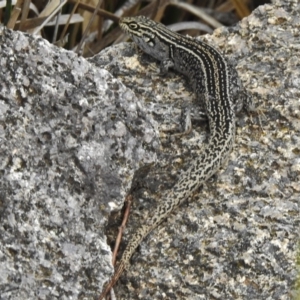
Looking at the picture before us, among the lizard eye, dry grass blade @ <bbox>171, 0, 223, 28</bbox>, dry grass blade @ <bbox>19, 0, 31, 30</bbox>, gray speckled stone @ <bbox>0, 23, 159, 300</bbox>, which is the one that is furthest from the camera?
dry grass blade @ <bbox>171, 0, 223, 28</bbox>

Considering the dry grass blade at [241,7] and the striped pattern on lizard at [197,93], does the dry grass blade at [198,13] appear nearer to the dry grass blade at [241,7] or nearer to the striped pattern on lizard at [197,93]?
the dry grass blade at [241,7]

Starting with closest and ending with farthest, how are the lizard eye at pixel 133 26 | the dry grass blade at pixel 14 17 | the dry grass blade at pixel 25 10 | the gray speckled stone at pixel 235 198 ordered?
the gray speckled stone at pixel 235 198 → the dry grass blade at pixel 14 17 → the dry grass blade at pixel 25 10 → the lizard eye at pixel 133 26

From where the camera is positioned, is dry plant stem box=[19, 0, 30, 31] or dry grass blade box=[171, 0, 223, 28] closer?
dry plant stem box=[19, 0, 30, 31]

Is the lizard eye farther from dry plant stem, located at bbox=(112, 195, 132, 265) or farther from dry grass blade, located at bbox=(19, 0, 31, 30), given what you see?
dry plant stem, located at bbox=(112, 195, 132, 265)

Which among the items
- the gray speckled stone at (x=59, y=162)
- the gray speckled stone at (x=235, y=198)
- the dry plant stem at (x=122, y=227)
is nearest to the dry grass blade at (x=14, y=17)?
the gray speckled stone at (x=235, y=198)

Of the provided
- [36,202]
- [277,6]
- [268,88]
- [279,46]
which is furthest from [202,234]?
[277,6]

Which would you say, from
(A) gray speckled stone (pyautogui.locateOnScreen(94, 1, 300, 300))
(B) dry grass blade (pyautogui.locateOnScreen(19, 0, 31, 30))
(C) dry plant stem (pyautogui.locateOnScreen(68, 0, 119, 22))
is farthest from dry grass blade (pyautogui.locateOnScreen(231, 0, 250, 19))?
(B) dry grass blade (pyautogui.locateOnScreen(19, 0, 31, 30))

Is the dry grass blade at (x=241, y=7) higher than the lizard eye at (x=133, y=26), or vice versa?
the dry grass blade at (x=241, y=7)
